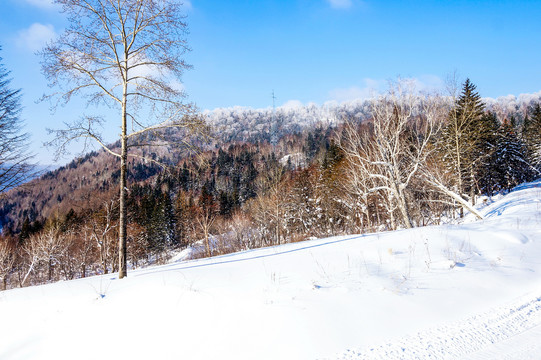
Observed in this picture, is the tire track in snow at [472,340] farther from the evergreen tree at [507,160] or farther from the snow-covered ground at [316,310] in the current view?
the evergreen tree at [507,160]

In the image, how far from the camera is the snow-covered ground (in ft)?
10.1

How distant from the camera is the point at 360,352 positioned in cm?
293

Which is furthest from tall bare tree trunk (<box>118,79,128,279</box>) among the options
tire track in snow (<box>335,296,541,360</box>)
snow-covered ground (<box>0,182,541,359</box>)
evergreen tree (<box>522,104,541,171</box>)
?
evergreen tree (<box>522,104,541,171</box>)

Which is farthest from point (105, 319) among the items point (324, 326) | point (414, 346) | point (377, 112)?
point (377, 112)

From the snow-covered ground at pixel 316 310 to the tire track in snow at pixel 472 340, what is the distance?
1 cm

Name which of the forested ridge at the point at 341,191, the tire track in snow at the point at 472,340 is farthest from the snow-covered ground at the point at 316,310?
the forested ridge at the point at 341,191

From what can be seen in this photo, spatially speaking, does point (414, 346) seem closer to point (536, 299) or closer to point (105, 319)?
point (536, 299)

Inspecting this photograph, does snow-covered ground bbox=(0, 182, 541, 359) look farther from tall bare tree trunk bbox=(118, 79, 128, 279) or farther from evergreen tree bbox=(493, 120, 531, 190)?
evergreen tree bbox=(493, 120, 531, 190)

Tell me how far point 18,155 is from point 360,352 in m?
17.7

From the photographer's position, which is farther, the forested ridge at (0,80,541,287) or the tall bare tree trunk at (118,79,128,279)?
the forested ridge at (0,80,541,287)

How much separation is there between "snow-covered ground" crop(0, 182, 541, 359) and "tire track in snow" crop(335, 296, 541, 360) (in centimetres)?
1

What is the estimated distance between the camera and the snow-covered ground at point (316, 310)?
3.07 meters

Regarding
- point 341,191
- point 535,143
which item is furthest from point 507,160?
point 341,191

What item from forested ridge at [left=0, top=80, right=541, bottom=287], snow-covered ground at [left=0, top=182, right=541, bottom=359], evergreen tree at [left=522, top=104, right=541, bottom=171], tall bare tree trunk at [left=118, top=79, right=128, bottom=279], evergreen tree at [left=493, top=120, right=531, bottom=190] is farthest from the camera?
evergreen tree at [left=522, top=104, right=541, bottom=171]
